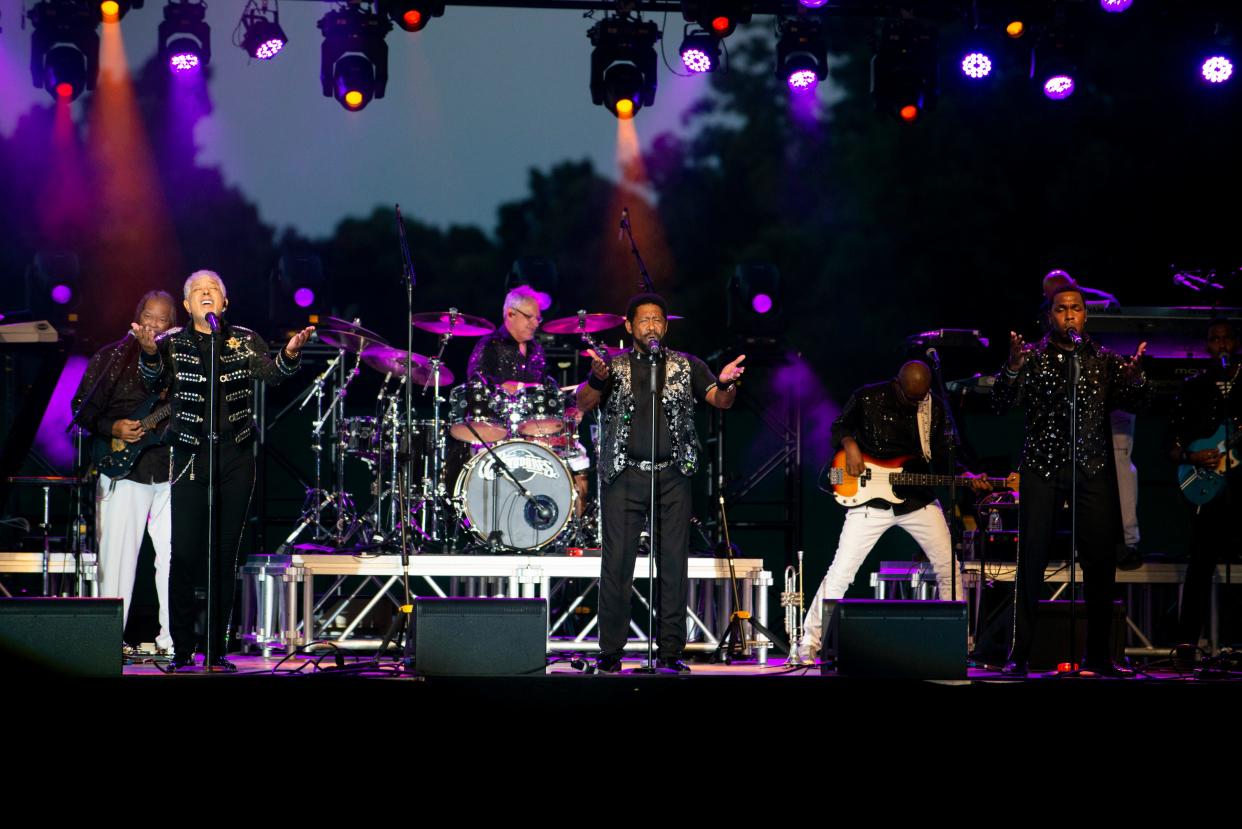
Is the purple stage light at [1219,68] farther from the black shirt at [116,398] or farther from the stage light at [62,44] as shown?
the stage light at [62,44]

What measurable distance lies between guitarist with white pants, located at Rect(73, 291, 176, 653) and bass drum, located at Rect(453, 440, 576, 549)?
78.4 inches

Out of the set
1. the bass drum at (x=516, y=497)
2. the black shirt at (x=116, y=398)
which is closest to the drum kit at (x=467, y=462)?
the bass drum at (x=516, y=497)

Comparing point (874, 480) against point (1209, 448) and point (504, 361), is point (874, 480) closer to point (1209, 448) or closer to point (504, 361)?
point (1209, 448)

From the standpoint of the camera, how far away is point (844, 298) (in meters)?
20.4

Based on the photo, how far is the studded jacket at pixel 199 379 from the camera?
7.44 meters

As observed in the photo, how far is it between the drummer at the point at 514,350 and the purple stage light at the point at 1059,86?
4003 mm

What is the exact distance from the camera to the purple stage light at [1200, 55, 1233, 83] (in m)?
10.8

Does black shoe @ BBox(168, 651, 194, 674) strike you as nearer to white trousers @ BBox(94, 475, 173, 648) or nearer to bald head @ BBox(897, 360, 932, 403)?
white trousers @ BBox(94, 475, 173, 648)

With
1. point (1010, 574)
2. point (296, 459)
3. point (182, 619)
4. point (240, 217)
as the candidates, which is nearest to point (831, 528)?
point (1010, 574)

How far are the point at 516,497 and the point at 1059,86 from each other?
491 centimetres

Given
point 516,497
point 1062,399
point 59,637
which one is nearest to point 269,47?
point 516,497

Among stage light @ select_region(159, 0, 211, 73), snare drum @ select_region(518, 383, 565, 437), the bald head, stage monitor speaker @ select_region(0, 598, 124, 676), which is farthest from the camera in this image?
stage light @ select_region(159, 0, 211, 73)

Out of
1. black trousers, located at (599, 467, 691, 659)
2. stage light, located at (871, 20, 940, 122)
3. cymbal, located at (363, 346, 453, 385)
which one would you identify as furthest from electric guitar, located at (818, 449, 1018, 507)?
stage light, located at (871, 20, 940, 122)

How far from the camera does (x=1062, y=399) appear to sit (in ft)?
25.2
